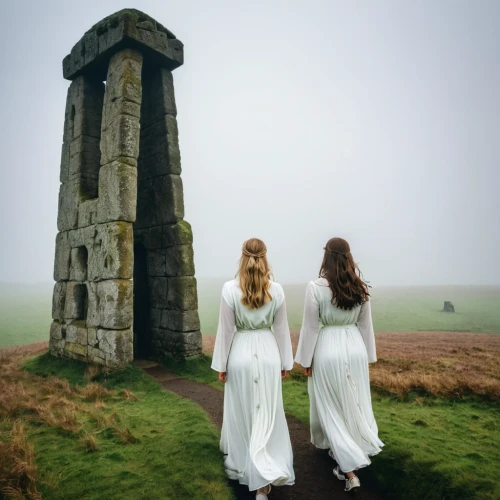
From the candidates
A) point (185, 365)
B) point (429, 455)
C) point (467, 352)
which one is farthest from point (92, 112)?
point (467, 352)

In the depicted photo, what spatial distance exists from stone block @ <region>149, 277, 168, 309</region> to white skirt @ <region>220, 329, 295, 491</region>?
6535 mm

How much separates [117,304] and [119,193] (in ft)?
8.63

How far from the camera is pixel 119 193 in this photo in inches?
347

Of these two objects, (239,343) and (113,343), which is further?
(113,343)

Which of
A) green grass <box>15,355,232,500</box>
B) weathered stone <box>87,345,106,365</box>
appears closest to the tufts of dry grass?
green grass <box>15,355,232,500</box>

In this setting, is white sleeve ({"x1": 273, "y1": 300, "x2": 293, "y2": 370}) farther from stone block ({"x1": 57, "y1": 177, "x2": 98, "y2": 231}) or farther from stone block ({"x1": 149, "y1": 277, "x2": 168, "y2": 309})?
stone block ({"x1": 57, "y1": 177, "x2": 98, "y2": 231})

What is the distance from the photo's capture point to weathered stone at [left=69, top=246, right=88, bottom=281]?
10.2m

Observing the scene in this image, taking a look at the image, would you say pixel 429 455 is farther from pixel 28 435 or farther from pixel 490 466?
pixel 28 435

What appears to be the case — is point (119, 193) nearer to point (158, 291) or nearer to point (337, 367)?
point (158, 291)

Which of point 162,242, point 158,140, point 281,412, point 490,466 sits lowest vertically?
point 490,466

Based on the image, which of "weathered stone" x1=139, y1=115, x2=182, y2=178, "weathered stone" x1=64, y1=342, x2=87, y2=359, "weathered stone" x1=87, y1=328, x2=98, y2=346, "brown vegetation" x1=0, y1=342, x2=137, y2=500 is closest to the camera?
"brown vegetation" x1=0, y1=342, x2=137, y2=500

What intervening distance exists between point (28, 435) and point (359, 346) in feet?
16.0

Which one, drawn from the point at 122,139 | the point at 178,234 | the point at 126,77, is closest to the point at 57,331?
the point at 178,234

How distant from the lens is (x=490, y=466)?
4379 mm
